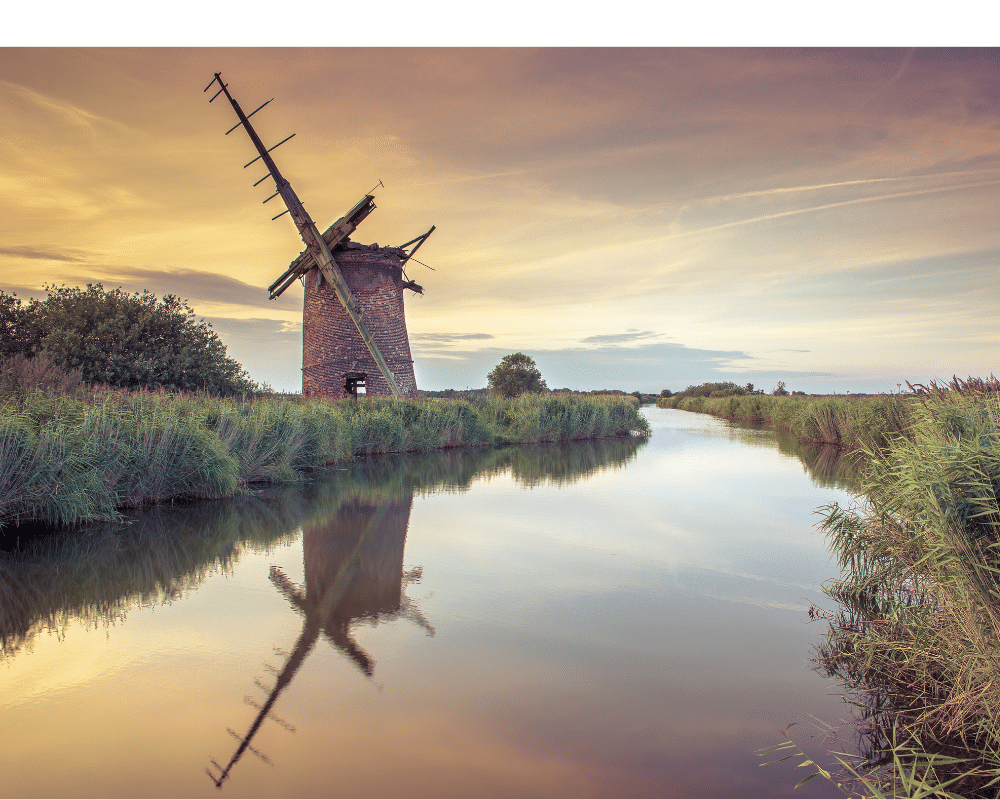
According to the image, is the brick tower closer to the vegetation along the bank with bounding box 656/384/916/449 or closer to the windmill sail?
the windmill sail

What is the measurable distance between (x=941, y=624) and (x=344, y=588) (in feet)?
14.8

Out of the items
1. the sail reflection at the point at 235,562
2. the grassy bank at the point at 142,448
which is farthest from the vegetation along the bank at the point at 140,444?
the sail reflection at the point at 235,562

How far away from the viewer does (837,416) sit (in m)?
19.5

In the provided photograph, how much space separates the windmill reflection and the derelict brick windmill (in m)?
11.4

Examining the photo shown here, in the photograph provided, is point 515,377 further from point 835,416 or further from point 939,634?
point 939,634

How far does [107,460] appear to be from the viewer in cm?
768

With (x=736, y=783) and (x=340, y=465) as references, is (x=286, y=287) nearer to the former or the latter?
(x=340, y=465)

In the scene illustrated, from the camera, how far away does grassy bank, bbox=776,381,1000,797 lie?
2.70 metres

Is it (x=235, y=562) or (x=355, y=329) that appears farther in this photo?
(x=355, y=329)

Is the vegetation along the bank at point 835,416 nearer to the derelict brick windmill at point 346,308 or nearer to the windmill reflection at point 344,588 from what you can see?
the windmill reflection at point 344,588

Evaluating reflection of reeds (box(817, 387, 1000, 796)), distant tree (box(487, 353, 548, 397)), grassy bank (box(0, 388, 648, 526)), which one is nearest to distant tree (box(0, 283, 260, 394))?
grassy bank (box(0, 388, 648, 526))

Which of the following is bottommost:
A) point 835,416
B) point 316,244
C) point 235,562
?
point 235,562

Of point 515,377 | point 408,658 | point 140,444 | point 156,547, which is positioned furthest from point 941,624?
point 515,377

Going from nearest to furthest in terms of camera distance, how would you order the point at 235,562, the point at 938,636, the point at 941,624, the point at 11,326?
the point at 938,636, the point at 941,624, the point at 235,562, the point at 11,326
